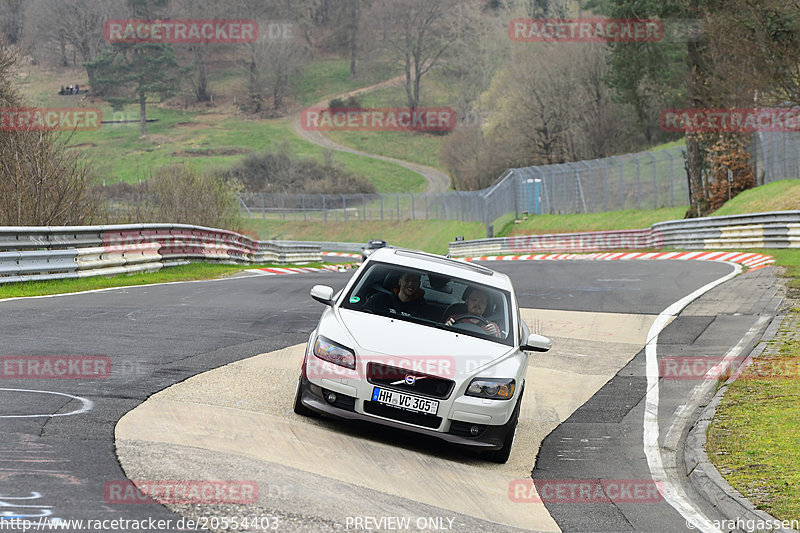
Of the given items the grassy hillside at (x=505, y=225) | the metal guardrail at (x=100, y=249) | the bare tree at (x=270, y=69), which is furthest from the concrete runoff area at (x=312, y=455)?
the bare tree at (x=270, y=69)

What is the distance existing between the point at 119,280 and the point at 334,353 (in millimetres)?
13947

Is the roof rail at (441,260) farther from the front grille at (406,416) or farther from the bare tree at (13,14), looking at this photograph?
the bare tree at (13,14)

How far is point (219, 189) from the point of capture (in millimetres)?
43844

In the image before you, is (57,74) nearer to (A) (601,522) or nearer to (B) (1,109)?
(B) (1,109)

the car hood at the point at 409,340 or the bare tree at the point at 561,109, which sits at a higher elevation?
the bare tree at the point at 561,109

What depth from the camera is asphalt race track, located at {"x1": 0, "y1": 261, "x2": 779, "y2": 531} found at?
625cm

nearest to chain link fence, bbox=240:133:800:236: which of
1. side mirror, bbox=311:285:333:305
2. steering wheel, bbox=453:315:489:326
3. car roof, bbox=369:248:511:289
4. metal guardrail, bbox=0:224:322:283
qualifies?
metal guardrail, bbox=0:224:322:283

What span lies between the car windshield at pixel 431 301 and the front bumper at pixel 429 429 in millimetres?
1093

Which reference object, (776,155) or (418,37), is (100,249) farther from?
(418,37)

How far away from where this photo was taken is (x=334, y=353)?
8406 millimetres

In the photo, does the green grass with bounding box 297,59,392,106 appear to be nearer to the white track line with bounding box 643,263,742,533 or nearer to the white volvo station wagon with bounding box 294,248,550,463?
the white track line with bounding box 643,263,742,533

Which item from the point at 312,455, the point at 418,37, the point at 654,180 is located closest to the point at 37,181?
the point at 312,455

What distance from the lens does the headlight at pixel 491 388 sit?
822 cm

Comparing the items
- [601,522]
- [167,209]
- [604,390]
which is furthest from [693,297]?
[167,209]
